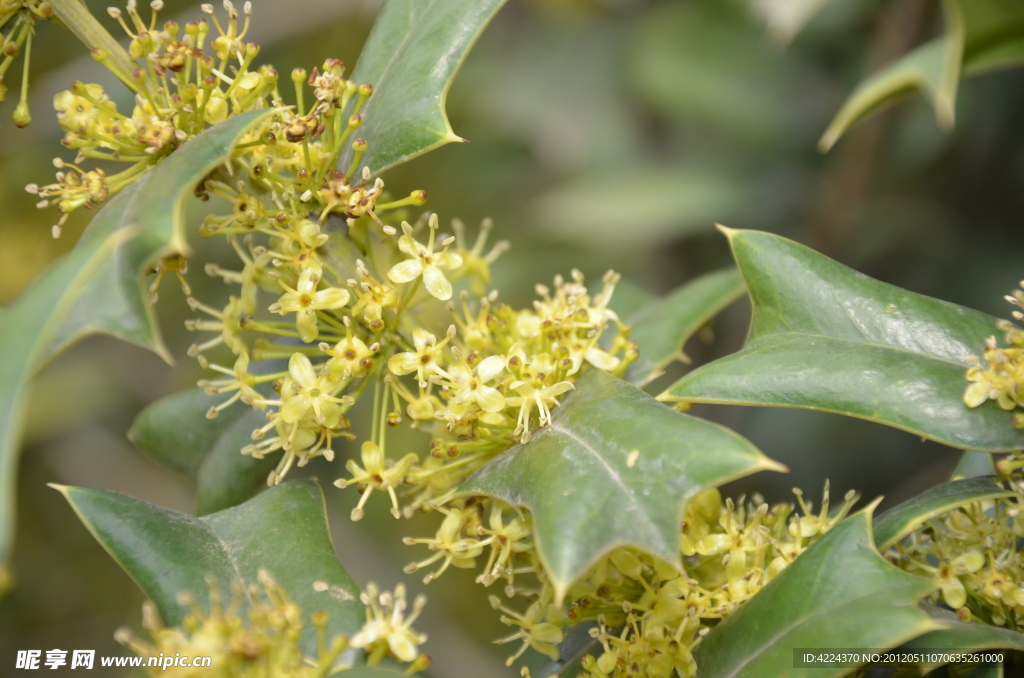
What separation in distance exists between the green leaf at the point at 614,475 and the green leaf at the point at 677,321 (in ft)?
1.76

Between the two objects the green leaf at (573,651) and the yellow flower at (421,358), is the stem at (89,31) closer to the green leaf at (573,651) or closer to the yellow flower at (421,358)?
the yellow flower at (421,358)

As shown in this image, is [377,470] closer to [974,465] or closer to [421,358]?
[421,358]

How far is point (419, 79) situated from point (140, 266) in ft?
2.25

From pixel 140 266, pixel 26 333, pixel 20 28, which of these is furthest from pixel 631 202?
pixel 26 333

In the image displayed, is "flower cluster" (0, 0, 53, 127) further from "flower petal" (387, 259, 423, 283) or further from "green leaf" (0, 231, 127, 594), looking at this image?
"flower petal" (387, 259, 423, 283)

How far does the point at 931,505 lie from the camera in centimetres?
146

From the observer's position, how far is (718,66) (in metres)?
4.73

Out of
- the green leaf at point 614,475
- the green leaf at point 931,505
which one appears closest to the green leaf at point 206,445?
the green leaf at point 614,475

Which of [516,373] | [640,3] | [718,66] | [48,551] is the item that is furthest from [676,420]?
[640,3]

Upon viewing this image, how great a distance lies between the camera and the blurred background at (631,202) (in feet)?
12.8

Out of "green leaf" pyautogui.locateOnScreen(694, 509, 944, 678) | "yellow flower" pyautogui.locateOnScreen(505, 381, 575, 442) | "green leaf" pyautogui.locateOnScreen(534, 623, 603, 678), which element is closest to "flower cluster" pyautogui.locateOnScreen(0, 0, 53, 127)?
"yellow flower" pyautogui.locateOnScreen(505, 381, 575, 442)

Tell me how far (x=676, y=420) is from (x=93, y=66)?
3286mm

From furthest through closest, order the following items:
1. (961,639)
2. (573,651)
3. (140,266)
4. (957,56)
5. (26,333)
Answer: (957,56), (573,651), (961,639), (140,266), (26,333)

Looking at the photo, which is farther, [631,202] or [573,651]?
[631,202]
